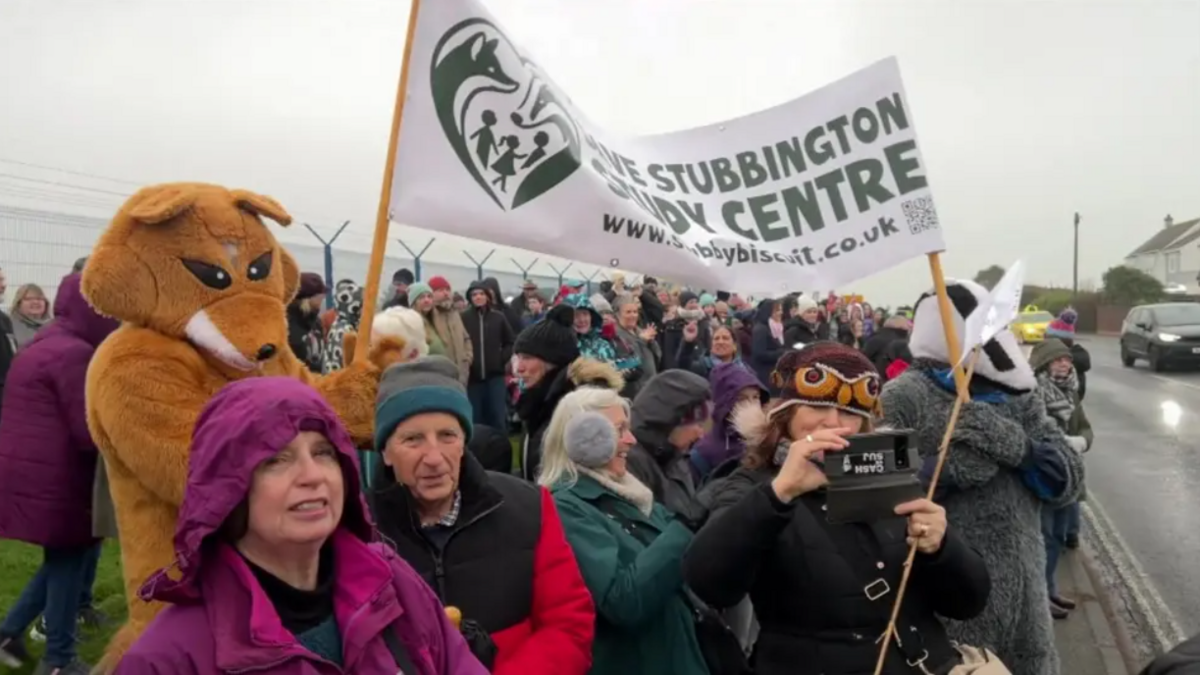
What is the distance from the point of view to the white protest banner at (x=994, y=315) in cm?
280

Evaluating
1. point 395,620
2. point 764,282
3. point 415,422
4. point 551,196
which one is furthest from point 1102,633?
point 395,620

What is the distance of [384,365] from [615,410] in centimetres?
85

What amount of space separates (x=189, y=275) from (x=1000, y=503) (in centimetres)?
277

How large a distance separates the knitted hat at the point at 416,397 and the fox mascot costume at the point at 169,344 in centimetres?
37

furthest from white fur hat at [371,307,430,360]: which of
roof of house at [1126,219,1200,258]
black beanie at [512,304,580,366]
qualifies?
roof of house at [1126,219,1200,258]

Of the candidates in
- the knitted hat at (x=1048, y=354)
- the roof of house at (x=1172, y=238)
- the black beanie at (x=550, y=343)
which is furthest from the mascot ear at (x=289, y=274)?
the roof of house at (x=1172, y=238)

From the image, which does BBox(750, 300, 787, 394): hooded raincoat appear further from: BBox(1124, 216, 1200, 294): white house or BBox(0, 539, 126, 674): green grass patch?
BBox(1124, 216, 1200, 294): white house

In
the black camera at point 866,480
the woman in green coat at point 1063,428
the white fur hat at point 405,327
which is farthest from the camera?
the woman in green coat at point 1063,428

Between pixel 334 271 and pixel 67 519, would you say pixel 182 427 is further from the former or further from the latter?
pixel 334 271

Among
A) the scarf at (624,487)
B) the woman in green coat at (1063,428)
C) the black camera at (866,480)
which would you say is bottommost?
the woman in green coat at (1063,428)

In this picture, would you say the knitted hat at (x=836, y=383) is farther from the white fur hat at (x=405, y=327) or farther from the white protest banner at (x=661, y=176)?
the white fur hat at (x=405, y=327)

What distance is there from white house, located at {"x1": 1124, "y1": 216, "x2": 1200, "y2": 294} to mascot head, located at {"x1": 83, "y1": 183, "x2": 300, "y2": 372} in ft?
232

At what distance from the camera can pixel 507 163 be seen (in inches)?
132

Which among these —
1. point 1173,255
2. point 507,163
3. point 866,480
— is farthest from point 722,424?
point 1173,255
